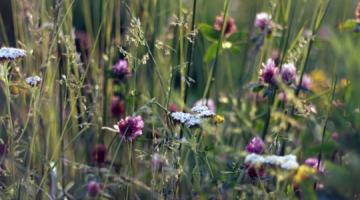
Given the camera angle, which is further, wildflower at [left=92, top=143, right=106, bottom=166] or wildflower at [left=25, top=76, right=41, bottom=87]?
wildflower at [left=92, top=143, right=106, bottom=166]

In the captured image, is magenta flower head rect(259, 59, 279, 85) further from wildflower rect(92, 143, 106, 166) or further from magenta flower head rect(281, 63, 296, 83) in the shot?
wildflower rect(92, 143, 106, 166)

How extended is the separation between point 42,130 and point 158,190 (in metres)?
0.56

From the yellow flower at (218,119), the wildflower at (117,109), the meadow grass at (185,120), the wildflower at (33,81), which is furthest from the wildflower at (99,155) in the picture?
the yellow flower at (218,119)

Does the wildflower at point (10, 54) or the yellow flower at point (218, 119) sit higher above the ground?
the wildflower at point (10, 54)

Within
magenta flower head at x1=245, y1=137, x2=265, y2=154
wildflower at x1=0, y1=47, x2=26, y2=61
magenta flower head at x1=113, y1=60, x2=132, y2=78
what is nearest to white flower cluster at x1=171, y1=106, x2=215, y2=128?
magenta flower head at x1=245, y1=137, x2=265, y2=154

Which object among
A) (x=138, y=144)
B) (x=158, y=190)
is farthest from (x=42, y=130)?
(x=158, y=190)

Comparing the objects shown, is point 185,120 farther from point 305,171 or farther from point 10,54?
point 10,54

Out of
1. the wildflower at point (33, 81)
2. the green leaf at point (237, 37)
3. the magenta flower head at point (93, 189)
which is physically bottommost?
the magenta flower head at point (93, 189)

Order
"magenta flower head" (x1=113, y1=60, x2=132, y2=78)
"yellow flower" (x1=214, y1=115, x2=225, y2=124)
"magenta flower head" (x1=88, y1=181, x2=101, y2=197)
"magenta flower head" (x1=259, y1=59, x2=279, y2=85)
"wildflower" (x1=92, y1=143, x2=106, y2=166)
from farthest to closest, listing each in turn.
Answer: "magenta flower head" (x1=113, y1=60, x2=132, y2=78) → "wildflower" (x1=92, y1=143, x2=106, y2=166) → "magenta flower head" (x1=259, y1=59, x2=279, y2=85) → "yellow flower" (x1=214, y1=115, x2=225, y2=124) → "magenta flower head" (x1=88, y1=181, x2=101, y2=197)

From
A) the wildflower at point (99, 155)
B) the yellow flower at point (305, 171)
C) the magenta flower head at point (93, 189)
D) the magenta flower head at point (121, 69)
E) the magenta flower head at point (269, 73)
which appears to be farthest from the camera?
the magenta flower head at point (121, 69)

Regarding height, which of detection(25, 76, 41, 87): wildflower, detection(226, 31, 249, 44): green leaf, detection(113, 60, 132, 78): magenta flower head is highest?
detection(226, 31, 249, 44): green leaf

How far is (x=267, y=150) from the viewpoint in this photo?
0.84m

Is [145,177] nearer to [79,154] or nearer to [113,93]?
[79,154]

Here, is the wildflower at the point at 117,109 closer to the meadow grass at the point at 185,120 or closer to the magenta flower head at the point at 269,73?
the meadow grass at the point at 185,120
